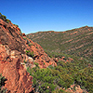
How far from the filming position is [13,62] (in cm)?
486

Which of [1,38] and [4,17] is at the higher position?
[4,17]

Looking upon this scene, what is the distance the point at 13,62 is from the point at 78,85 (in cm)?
708

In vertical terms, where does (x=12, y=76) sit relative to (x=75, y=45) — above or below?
below

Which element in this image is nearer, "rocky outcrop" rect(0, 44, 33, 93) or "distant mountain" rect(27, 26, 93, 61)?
"rocky outcrop" rect(0, 44, 33, 93)

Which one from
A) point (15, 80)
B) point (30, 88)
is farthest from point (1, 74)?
point (30, 88)

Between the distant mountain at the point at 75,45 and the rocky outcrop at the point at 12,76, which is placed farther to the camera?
the distant mountain at the point at 75,45

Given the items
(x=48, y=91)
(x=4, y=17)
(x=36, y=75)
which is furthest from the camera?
(x=4, y=17)

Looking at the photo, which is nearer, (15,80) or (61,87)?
(15,80)

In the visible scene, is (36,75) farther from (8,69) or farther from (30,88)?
(8,69)

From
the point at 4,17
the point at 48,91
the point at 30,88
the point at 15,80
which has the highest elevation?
the point at 4,17

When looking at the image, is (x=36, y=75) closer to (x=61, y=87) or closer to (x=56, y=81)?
(x=56, y=81)

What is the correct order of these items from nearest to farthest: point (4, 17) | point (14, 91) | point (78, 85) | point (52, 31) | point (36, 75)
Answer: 1. point (14, 91)
2. point (36, 75)
3. point (78, 85)
4. point (4, 17)
5. point (52, 31)

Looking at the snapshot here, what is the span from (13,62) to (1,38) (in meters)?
2.21

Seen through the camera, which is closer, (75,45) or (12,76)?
(12,76)
